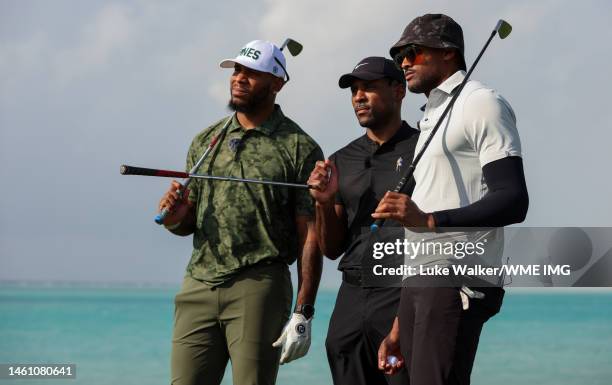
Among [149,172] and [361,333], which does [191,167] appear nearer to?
[149,172]

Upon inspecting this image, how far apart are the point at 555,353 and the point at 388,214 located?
27.3 metres

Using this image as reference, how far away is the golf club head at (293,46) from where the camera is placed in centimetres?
714

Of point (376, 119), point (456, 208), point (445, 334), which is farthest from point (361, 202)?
point (445, 334)

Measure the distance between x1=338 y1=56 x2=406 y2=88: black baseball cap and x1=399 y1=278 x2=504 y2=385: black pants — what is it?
182 cm

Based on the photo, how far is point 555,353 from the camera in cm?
3114

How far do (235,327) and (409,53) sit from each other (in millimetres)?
1820

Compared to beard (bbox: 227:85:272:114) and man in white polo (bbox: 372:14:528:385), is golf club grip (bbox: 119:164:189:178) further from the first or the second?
man in white polo (bbox: 372:14:528:385)

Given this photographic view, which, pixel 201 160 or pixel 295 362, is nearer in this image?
pixel 201 160

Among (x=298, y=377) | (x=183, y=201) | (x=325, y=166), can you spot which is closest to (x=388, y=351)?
(x=325, y=166)

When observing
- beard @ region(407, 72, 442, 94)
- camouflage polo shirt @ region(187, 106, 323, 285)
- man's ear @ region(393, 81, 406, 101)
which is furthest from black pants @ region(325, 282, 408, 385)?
beard @ region(407, 72, 442, 94)

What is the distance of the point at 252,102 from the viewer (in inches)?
260

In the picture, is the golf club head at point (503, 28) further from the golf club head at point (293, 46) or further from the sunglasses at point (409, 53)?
the golf club head at point (293, 46)

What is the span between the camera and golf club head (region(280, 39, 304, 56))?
714 centimetres

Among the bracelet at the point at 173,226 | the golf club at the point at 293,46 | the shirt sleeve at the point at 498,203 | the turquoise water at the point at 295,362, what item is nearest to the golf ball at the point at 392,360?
the shirt sleeve at the point at 498,203
